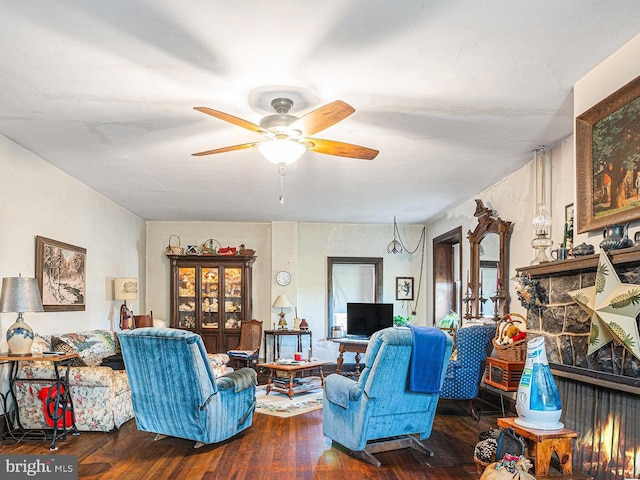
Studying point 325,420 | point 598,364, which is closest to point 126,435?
point 325,420

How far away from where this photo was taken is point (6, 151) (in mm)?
4434

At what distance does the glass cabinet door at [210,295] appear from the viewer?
28.5 ft

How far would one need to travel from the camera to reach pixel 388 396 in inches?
152

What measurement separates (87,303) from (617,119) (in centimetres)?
578

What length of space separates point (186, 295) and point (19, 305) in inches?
187

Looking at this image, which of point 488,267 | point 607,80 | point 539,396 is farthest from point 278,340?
point 607,80

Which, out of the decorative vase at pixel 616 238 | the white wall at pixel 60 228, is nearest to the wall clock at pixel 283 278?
the white wall at pixel 60 228

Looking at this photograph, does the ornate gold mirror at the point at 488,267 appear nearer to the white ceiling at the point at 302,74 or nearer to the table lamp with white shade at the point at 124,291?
the white ceiling at the point at 302,74

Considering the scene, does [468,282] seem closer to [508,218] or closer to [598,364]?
[508,218]

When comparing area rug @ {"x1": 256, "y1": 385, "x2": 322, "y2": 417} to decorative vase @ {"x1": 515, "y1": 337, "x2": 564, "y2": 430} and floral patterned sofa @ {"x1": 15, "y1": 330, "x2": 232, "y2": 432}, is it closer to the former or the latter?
floral patterned sofa @ {"x1": 15, "y1": 330, "x2": 232, "y2": 432}

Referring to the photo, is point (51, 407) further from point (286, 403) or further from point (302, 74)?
point (302, 74)

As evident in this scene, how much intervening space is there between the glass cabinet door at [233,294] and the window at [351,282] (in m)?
1.62

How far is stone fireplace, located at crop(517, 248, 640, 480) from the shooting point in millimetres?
2648

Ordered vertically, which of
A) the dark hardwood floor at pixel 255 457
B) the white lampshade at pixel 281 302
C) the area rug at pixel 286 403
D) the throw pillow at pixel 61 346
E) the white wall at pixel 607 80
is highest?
the white wall at pixel 607 80
